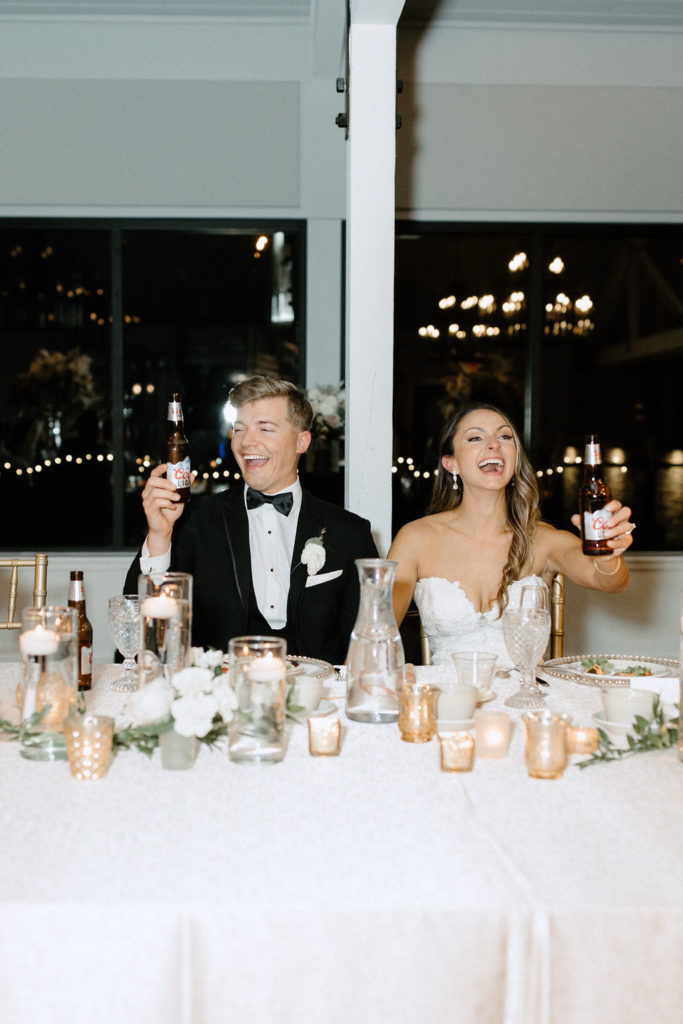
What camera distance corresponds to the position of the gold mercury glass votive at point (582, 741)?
1415 millimetres

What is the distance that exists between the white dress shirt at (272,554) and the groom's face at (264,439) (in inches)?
3.7

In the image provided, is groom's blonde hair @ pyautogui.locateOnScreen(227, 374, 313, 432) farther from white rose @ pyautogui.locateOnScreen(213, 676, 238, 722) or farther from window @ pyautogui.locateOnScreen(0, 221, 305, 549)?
window @ pyautogui.locateOnScreen(0, 221, 305, 549)

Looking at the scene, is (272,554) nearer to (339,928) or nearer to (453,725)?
(453,725)

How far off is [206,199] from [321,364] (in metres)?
0.97

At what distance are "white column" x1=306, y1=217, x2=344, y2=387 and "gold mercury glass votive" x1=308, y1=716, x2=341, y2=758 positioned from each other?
3504mm

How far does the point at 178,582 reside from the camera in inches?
62.9

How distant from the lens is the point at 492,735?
1.40m

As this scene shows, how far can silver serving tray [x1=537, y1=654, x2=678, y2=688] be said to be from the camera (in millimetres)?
1875

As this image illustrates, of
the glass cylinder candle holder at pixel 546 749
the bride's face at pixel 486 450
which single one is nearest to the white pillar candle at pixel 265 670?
the glass cylinder candle holder at pixel 546 749

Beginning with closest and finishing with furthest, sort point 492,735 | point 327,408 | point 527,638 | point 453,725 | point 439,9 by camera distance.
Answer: point 492,735 < point 453,725 < point 527,638 < point 327,408 < point 439,9

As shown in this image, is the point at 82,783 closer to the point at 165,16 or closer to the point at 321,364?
the point at 321,364

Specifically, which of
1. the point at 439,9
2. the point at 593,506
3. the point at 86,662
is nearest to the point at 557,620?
the point at 593,506

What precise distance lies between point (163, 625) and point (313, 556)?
0.94 meters

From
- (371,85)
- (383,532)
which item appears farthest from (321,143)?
(383,532)
